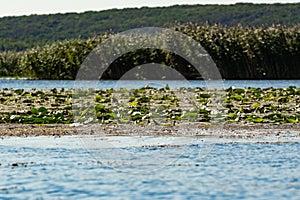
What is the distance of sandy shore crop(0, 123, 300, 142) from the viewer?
16453mm

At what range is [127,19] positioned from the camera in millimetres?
130125

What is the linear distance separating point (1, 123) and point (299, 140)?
6.81m

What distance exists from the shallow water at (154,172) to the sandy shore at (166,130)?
153 cm

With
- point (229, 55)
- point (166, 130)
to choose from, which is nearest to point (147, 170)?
point (166, 130)

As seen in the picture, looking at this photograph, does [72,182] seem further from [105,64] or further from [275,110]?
[105,64]

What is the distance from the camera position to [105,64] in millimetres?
50438

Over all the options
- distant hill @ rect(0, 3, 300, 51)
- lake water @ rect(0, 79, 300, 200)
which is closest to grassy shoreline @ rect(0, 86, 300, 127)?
lake water @ rect(0, 79, 300, 200)

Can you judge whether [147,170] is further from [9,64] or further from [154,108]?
[9,64]

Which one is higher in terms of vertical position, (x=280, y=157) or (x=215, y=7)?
(x=215, y=7)

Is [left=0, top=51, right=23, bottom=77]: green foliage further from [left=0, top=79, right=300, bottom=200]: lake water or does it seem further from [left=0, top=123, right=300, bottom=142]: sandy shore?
[left=0, top=79, right=300, bottom=200]: lake water

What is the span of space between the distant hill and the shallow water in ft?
346

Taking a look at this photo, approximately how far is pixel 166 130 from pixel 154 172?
547 cm

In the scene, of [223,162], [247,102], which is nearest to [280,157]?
[223,162]

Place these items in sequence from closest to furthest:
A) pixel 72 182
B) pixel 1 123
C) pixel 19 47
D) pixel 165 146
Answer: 1. pixel 72 182
2. pixel 165 146
3. pixel 1 123
4. pixel 19 47
